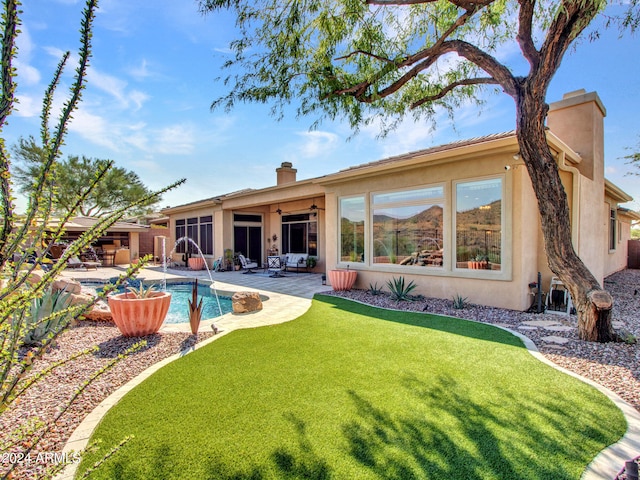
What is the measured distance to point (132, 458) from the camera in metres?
2.69

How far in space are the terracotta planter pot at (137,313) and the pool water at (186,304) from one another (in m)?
0.93

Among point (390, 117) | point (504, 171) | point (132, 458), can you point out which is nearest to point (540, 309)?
point (504, 171)

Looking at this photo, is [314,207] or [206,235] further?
[206,235]

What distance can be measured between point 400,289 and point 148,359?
20.8 feet

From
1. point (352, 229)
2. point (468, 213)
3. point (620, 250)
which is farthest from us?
point (620, 250)

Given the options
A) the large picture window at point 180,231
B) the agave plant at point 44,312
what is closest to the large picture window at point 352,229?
the agave plant at point 44,312

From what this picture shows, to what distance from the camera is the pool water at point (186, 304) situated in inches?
338

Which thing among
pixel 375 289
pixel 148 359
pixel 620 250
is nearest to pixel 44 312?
pixel 148 359

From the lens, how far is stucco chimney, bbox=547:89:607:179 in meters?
9.27

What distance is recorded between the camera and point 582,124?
30.8 ft

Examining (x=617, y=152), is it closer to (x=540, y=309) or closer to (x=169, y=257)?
(x=540, y=309)

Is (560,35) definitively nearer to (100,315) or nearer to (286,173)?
(100,315)

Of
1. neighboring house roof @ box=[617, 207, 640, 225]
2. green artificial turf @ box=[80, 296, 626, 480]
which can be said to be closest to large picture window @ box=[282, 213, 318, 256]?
green artificial turf @ box=[80, 296, 626, 480]

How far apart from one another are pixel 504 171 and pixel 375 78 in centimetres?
369
